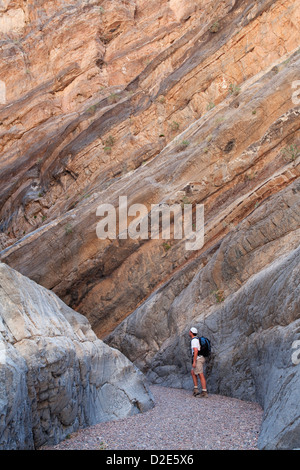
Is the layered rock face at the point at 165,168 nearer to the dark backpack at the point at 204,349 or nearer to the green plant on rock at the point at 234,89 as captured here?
the green plant on rock at the point at 234,89

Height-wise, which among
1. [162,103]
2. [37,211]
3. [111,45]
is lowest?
[37,211]

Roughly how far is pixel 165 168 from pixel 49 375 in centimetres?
1386

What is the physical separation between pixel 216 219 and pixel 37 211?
16.4m

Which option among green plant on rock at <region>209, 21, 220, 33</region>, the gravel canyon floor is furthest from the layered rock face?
the gravel canyon floor

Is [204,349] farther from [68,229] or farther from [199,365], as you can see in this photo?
[68,229]

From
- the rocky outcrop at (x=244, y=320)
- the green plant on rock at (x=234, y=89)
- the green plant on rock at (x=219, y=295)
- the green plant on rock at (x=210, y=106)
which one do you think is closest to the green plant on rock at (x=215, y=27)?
the green plant on rock at (x=234, y=89)

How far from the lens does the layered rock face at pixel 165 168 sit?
40.1 ft

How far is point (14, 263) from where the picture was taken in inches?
794

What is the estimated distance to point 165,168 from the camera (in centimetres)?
1884

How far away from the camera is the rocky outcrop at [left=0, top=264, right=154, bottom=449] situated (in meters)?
5.11

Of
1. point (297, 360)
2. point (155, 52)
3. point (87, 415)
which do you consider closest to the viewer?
point (297, 360)

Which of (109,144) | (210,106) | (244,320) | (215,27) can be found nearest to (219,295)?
(244,320)
